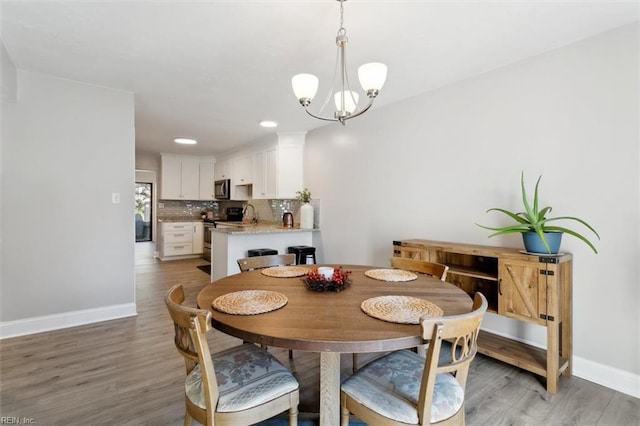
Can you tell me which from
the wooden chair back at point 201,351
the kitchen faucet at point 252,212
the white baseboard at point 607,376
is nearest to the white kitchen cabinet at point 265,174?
the kitchen faucet at point 252,212

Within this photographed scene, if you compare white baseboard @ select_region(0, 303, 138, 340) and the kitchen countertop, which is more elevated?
the kitchen countertop

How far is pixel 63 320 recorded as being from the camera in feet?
9.70

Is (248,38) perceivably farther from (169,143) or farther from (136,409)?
(169,143)

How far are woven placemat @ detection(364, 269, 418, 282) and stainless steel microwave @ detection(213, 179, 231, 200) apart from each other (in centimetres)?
522

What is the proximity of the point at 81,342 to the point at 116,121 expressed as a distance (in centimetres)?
217

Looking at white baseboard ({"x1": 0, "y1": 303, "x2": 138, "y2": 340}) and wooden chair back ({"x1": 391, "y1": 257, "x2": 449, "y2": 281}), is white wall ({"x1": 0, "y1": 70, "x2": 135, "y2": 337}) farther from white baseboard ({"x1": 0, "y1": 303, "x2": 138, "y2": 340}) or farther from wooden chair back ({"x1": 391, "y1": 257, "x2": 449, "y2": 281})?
wooden chair back ({"x1": 391, "y1": 257, "x2": 449, "y2": 281})

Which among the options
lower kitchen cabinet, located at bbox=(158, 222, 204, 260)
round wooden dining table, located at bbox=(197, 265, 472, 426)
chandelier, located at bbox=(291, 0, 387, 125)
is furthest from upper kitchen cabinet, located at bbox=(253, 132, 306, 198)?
round wooden dining table, located at bbox=(197, 265, 472, 426)

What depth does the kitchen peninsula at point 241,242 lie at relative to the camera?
3936mm

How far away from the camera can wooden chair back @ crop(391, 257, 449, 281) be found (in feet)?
6.64

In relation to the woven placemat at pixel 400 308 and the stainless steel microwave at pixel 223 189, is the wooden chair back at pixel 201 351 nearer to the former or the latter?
the woven placemat at pixel 400 308

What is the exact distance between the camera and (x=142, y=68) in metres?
2.67

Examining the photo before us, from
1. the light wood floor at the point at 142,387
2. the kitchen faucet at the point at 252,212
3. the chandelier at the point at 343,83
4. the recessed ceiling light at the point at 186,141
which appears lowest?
the light wood floor at the point at 142,387

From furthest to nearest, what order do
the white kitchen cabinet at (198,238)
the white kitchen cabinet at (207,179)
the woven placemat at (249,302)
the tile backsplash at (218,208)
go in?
the white kitchen cabinet at (207,179)
the white kitchen cabinet at (198,238)
the tile backsplash at (218,208)
the woven placemat at (249,302)

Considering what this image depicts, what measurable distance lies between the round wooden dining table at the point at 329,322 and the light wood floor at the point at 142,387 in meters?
0.75
